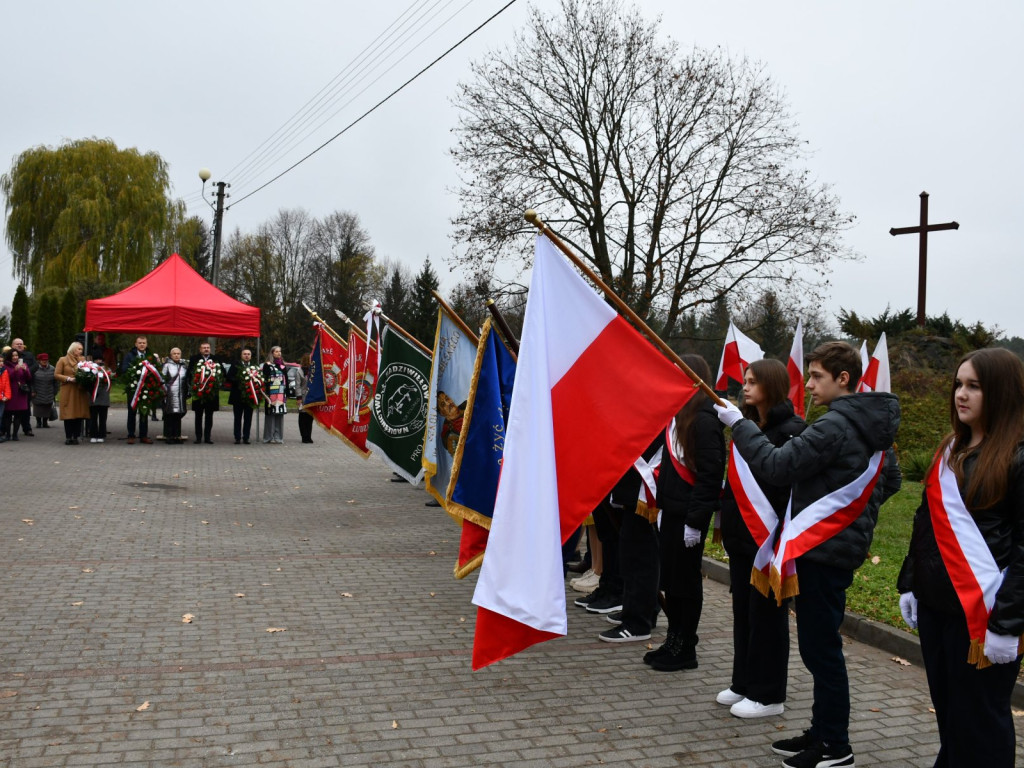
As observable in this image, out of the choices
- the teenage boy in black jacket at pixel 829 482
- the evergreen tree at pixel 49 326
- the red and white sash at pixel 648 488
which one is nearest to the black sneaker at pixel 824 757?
the teenage boy in black jacket at pixel 829 482

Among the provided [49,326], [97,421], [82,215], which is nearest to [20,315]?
[49,326]

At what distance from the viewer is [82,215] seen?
3631 centimetres

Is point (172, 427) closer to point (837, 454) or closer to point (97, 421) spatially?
point (97, 421)

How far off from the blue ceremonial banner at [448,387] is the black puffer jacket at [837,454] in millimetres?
3129

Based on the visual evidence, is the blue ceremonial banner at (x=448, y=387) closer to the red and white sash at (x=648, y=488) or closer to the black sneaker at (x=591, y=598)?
the black sneaker at (x=591, y=598)

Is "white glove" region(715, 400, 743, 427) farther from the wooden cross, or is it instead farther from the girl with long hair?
the wooden cross

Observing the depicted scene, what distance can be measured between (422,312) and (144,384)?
1538 inches

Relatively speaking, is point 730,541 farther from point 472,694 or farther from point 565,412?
point 472,694

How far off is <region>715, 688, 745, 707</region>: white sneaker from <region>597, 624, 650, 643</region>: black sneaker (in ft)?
4.08

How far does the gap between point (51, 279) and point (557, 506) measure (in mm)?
37922

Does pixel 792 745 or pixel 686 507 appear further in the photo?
pixel 686 507

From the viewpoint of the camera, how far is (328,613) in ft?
22.6

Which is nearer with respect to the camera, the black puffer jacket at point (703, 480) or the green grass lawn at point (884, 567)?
the black puffer jacket at point (703, 480)

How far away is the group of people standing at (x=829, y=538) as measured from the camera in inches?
131
